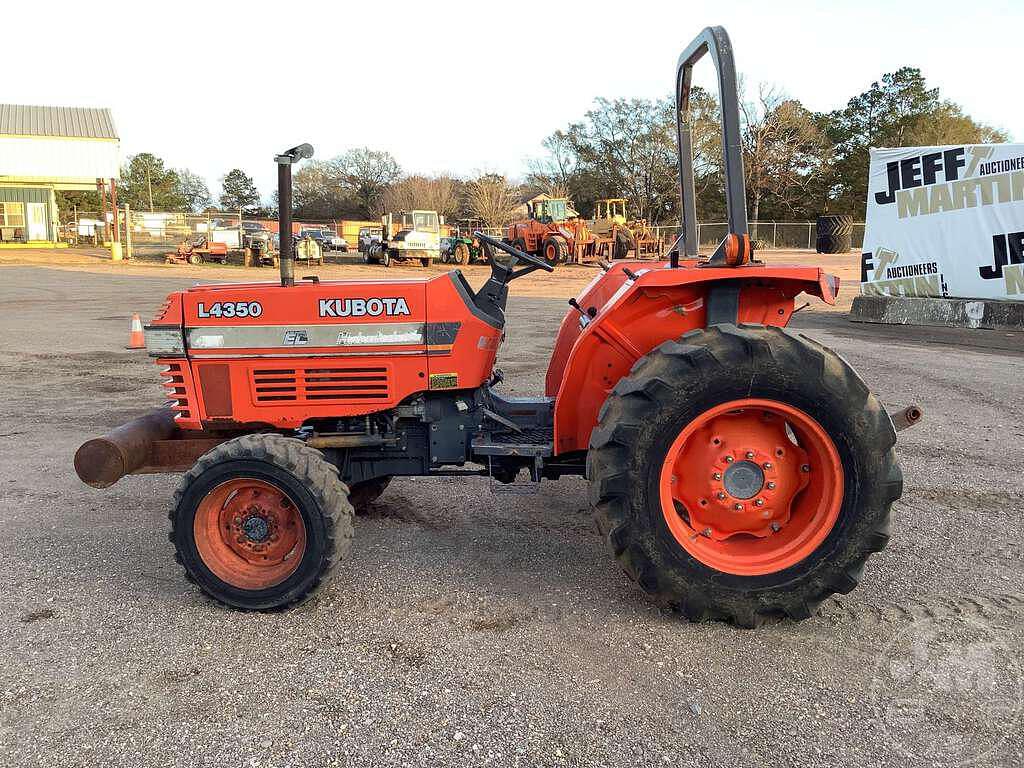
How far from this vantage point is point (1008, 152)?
1095cm

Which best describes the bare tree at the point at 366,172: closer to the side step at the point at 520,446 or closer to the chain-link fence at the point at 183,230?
the chain-link fence at the point at 183,230

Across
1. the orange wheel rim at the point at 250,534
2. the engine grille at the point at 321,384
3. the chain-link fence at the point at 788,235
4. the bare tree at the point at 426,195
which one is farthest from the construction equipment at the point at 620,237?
the orange wheel rim at the point at 250,534

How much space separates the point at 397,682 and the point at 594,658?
747 millimetres

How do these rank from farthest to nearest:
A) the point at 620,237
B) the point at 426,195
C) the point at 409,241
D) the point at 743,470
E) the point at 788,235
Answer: the point at 426,195
the point at 788,235
the point at 620,237
the point at 409,241
the point at 743,470

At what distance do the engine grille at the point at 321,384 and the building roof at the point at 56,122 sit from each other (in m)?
43.5

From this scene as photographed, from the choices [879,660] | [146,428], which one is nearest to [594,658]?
[879,660]

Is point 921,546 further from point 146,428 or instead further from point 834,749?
point 146,428

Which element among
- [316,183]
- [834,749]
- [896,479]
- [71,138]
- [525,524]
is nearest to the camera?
[834,749]

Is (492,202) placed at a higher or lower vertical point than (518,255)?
higher

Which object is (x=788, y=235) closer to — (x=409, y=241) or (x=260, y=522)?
(x=409, y=241)

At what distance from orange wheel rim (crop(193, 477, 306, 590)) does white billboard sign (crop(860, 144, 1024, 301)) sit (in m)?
11.5

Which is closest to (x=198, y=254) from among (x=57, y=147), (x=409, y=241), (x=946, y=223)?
(x=409, y=241)

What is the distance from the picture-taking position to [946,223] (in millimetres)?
11711

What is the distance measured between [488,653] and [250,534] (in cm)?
115
